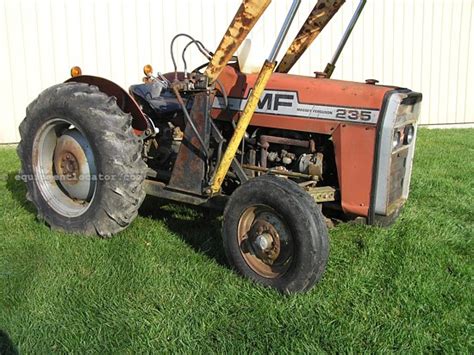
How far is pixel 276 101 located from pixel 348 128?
564 mm

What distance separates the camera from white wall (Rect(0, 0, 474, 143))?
820 centimetres

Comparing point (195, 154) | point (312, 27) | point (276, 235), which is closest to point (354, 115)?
point (276, 235)

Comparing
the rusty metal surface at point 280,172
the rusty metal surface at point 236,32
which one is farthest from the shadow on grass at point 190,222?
the rusty metal surface at point 236,32

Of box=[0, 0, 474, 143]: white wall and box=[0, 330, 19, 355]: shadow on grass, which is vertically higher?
box=[0, 0, 474, 143]: white wall

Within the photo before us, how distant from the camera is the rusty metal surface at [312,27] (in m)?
4.10

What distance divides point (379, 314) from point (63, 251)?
87.8 inches

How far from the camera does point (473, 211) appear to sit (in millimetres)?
4965

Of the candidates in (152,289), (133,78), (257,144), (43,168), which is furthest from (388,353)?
(133,78)

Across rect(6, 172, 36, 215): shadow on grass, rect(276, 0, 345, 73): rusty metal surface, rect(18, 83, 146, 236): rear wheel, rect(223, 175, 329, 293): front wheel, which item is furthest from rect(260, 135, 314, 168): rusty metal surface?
rect(6, 172, 36, 215): shadow on grass

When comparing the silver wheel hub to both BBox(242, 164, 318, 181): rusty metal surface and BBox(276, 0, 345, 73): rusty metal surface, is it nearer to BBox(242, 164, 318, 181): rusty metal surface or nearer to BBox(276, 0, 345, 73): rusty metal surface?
BBox(242, 164, 318, 181): rusty metal surface

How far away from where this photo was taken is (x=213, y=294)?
330 centimetres

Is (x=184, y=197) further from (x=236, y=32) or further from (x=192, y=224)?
(x=236, y=32)

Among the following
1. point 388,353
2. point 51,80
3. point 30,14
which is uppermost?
point 30,14

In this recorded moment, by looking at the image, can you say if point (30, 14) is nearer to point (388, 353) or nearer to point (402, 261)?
point (402, 261)
